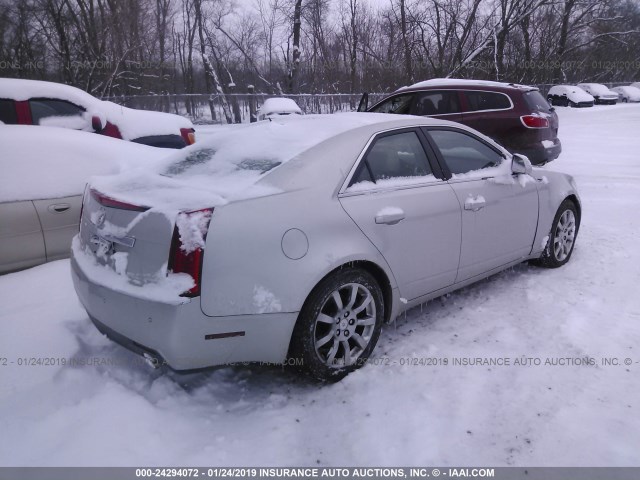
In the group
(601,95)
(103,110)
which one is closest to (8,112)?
(103,110)

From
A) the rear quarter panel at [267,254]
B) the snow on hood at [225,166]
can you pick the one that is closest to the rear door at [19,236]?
the snow on hood at [225,166]

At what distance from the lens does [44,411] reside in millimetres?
2334

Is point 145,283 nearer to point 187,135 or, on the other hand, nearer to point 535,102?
point 187,135

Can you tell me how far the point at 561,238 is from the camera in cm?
429

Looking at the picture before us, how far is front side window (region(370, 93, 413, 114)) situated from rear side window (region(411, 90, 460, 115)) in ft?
0.64

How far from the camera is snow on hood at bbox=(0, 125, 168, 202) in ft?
12.2

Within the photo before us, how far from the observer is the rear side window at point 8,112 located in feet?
21.0

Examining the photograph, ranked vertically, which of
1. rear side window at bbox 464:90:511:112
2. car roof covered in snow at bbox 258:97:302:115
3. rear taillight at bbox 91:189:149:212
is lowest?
rear taillight at bbox 91:189:149:212

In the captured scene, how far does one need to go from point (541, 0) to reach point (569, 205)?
2382cm

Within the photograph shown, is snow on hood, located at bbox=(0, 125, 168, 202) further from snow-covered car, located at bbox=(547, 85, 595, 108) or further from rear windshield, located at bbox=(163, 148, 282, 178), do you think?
snow-covered car, located at bbox=(547, 85, 595, 108)

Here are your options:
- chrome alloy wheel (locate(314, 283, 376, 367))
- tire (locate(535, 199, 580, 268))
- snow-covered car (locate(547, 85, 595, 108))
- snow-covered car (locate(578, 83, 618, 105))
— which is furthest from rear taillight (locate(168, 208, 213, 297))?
snow-covered car (locate(578, 83, 618, 105))

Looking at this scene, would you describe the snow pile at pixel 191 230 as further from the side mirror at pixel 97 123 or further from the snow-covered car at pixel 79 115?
the side mirror at pixel 97 123

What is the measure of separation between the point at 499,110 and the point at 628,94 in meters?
30.5

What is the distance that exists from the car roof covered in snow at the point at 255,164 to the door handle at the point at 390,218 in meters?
0.33
